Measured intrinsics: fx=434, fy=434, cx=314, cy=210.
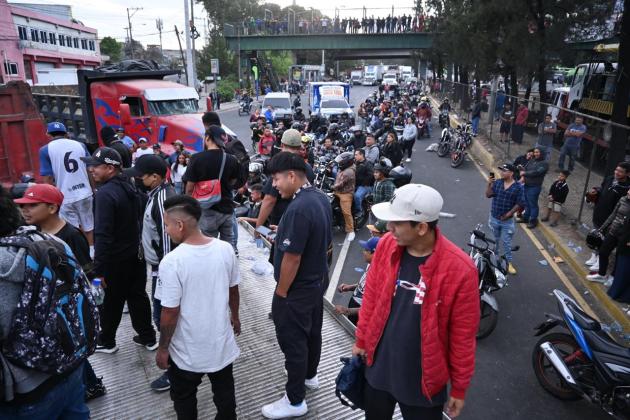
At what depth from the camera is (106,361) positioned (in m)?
3.96

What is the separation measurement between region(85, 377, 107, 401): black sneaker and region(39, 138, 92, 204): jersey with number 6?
2900 mm

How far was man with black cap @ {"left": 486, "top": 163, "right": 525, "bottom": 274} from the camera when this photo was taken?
636 cm

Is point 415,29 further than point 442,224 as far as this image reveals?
Yes

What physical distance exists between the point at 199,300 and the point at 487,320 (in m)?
3.66

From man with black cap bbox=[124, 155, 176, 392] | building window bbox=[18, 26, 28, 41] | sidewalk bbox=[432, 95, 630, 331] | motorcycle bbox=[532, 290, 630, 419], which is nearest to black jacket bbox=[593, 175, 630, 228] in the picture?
sidewalk bbox=[432, 95, 630, 331]

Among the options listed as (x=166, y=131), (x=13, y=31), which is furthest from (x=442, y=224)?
(x=13, y=31)

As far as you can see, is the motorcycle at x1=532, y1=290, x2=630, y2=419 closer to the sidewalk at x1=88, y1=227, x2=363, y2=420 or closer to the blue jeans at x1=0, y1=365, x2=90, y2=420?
the sidewalk at x1=88, y1=227, x2=363, y2=420

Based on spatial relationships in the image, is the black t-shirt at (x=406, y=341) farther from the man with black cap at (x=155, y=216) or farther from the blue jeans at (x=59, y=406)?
the man with black cap at (x=155, y=216)

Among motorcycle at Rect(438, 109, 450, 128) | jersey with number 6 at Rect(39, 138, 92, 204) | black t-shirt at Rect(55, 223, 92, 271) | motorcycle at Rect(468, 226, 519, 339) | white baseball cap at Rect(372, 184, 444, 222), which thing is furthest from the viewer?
motorcycle at Rect(438, 109, 450, 128)

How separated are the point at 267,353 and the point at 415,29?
3464cm

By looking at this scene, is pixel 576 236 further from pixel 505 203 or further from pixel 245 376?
pixel 245 376

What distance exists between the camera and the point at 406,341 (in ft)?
7.59

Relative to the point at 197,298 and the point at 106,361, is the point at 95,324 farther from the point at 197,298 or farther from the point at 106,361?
the point at 106,361

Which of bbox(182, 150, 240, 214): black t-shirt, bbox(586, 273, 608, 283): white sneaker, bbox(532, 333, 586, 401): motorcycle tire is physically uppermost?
bbox(182, 150, 240, 214): black t-shirt
